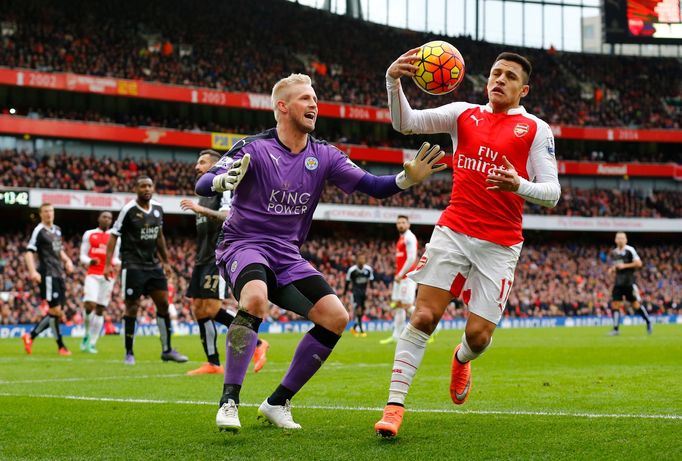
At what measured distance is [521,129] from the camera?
20.6 ft

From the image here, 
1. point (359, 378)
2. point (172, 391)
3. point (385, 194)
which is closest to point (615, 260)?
point (359, 378)

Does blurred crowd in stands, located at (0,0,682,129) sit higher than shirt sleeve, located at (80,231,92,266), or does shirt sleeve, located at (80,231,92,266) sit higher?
blurred crowd in stands, located at (0,0,682,129)

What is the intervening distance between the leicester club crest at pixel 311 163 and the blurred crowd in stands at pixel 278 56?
35.5 meters

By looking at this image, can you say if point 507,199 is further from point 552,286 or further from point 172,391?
point 552,286

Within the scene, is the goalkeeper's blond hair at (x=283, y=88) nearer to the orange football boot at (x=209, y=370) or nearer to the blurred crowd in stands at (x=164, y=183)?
the orange football boot at (x=209, y=370)

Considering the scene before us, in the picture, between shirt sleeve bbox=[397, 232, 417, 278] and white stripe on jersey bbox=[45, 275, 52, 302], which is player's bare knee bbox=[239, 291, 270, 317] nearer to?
white stripe on jersey bbox=[45, 275, 52, 302]

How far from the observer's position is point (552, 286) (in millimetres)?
45438

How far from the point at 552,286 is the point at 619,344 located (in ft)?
91.0

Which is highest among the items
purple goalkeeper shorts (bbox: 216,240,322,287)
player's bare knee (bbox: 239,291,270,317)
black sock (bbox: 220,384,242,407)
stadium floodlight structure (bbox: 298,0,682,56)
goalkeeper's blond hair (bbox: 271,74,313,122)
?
stadium floodlight structure (bbox: 298,0,682,56)

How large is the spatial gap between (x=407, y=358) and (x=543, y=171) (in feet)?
5.05

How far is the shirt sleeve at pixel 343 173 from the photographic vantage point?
638cm

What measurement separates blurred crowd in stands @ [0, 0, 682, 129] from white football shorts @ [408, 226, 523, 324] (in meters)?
36.0

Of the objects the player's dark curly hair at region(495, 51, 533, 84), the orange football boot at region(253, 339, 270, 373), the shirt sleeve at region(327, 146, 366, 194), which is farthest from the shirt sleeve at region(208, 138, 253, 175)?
the orange football boot at region(253, 339, 270, 373)

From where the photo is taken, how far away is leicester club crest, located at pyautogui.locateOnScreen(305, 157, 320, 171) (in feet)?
20.5
